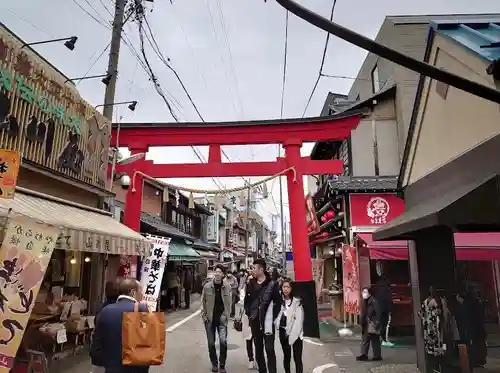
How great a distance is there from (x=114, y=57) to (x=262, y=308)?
359 inches

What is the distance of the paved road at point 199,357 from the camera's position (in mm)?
8406

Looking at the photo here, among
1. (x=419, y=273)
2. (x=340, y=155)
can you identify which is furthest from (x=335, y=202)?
(x=419, y=273)

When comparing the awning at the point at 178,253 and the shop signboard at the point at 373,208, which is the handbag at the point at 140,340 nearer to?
the shop signboard at the point at 373,208

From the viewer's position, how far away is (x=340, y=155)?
18.9 meters

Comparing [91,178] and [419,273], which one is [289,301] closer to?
[419,273]

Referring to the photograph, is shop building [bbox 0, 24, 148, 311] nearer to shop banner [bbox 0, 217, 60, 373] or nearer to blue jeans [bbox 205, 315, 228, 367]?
shop banner [bbox 0, 217, 60, 373]

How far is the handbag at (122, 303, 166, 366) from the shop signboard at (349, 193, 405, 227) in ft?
39.3

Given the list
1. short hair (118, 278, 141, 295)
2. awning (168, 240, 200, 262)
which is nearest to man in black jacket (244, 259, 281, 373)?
short hair (118, 278, 141, 295)

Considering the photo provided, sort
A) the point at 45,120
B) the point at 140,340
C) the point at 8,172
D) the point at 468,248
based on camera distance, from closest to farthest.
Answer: the point at 140,340 → the point at 8,172 → the point at 45,120 → the point at 468,248

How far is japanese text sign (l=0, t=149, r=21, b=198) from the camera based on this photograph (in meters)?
5.41

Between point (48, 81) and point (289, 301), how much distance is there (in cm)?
663

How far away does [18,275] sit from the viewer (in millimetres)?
4941

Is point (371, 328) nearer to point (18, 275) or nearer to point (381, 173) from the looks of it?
point (18, 275)

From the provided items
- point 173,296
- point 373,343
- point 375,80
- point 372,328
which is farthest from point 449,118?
point 173,296
